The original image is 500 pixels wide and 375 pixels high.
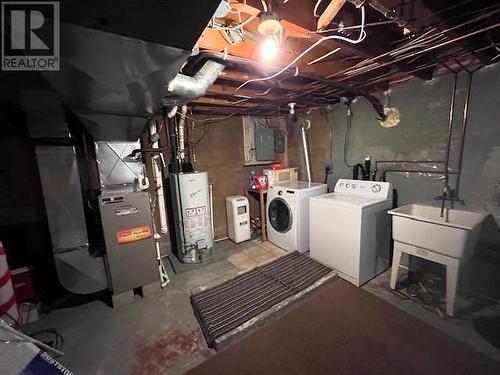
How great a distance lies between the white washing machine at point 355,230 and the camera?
222 centimetres

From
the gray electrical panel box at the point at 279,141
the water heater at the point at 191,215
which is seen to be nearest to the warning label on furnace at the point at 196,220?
the water heater at the point at 191,215

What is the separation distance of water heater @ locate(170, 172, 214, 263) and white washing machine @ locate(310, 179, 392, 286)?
1.49 m

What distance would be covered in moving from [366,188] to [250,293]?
1884mm

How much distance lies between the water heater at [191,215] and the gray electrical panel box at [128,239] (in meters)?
0.65

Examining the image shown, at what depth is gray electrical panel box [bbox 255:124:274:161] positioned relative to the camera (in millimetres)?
3791

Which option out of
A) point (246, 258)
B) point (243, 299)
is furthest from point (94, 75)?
point (246, 258)

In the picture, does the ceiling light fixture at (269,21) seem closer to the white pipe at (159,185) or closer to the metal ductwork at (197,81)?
the metal ductwork at (197,81)

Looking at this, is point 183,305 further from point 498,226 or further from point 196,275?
point 498,226

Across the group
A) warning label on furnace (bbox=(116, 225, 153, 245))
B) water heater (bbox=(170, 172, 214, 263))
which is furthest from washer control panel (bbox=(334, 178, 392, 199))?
warning label on furnace (bbox=(116, 225, 153, 245))

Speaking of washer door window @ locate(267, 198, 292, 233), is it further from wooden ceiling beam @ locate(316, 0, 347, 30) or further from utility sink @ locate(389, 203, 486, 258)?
Result: wooden ceiling beam @ locate(316, 0, 347, 30)

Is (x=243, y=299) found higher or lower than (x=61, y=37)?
lower

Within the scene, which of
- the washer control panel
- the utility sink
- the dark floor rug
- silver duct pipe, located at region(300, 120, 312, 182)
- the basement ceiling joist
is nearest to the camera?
the basement ceiling joist

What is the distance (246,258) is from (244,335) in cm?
129

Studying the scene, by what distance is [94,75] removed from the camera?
929mm
